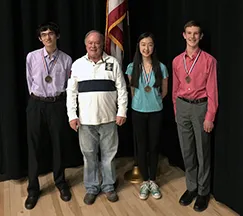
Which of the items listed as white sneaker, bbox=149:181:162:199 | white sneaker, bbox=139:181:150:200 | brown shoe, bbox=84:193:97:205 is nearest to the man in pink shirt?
white sneaker, bbox=149:181:162:199

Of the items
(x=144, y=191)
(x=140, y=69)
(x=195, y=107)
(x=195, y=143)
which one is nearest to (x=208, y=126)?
(x=195, y=107)

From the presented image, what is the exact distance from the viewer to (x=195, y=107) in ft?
9.05

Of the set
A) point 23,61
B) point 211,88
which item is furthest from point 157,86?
point 23,61

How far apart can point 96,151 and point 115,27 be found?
1124 mm

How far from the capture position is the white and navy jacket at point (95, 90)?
2.80 m

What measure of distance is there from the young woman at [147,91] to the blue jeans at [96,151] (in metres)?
0.23

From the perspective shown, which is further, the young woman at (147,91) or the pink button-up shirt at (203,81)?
the young woman at (147,91)

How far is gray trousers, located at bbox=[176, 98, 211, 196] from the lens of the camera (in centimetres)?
278

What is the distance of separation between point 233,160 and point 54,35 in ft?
5.77

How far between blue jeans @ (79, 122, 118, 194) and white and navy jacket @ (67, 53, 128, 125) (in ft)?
0.33

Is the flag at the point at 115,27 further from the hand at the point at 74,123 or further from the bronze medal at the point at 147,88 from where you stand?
the hand at the point at 74,123

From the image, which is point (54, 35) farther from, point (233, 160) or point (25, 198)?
point (233, 160)

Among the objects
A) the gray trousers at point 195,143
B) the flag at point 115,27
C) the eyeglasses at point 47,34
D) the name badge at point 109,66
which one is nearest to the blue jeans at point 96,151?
the name badge at point 109,66

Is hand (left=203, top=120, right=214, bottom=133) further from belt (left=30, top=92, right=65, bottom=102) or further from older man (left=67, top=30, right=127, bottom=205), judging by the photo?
belt (left=30, top=92, right=65, bottom=102)
